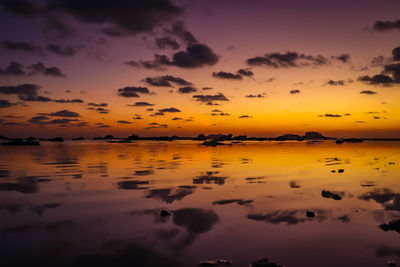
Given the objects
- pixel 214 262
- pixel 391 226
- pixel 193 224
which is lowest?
pixel 214 262

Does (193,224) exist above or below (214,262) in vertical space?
above

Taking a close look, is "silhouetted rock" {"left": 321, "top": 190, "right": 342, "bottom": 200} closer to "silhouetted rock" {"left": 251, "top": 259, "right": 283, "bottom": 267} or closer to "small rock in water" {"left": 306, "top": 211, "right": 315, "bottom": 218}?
"small rock in water" {"left": 306, "top": 211, "right": 315, "bottom": 218}

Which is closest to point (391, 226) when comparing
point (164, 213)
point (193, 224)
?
point (193, 224)

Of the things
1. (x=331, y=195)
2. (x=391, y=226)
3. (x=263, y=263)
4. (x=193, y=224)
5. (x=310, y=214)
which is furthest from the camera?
(x=331, y=195)

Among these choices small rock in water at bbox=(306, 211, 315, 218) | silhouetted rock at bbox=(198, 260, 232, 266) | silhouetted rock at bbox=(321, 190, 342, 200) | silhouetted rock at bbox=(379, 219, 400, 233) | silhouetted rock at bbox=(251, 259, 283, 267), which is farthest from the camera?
silhouetted rock at bbox=(321, 190, 342, 200)

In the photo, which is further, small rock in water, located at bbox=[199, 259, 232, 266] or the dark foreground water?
the dark foreground water

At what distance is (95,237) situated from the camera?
38.3ft

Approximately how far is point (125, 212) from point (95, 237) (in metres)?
3.80

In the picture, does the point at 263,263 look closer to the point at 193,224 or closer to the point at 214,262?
the point at 214,262

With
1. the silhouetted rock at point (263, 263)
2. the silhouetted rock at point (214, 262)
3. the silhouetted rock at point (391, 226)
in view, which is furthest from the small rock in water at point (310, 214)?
the silhouetted rock at point (214, 262)

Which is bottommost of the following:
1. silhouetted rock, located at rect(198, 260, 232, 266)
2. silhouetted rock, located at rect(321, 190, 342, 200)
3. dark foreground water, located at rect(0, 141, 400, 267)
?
silhouetted rock, located at rect(198, 260, 232, 266)

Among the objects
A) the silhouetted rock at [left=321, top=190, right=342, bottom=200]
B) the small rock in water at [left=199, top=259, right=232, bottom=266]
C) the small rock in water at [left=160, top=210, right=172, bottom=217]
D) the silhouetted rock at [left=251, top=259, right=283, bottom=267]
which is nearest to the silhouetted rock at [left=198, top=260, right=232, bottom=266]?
the small rock in water at [left=199, top=259, right=232, bottom=266]

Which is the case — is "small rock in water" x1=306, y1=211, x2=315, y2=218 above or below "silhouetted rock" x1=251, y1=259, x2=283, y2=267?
above

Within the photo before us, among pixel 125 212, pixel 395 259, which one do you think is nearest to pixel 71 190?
pixel 125 212
